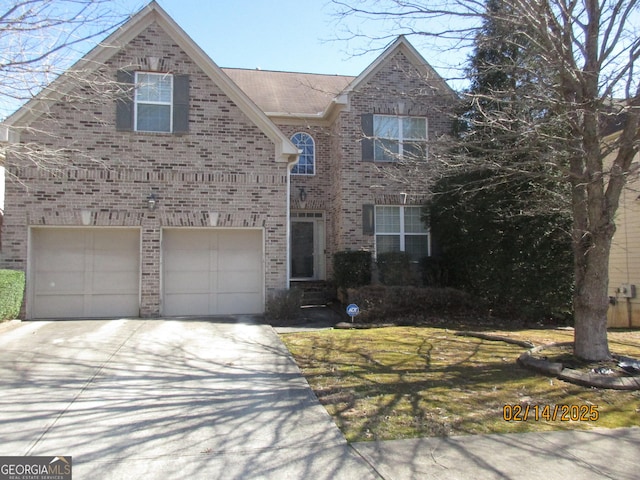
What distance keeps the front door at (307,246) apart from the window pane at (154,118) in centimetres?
489

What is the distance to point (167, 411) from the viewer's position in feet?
16.6

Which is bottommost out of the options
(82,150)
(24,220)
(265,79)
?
(24,220)

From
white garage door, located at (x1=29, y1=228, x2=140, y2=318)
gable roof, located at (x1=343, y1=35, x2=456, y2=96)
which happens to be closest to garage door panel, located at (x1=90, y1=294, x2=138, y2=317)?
white garage door, located at (x1=29, y1=228, x2=140, y2=318)

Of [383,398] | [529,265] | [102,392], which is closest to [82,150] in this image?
[102,392]

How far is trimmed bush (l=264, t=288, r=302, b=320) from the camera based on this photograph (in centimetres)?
1098

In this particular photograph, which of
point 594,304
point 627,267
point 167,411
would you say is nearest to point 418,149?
point 594,304

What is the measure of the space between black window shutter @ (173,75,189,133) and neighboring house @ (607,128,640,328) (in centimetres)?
1227

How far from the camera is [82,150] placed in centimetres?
1113

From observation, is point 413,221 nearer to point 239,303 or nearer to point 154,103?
point 239,303

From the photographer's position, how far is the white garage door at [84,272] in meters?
11.1

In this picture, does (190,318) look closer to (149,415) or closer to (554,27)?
(149,415)

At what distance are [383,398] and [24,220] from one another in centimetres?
924

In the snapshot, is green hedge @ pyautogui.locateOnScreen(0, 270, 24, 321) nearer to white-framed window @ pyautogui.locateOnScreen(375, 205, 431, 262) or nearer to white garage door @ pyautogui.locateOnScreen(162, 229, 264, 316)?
white garage door @ pyautogui.locateOnScreen(162, 229, 264, 316)
